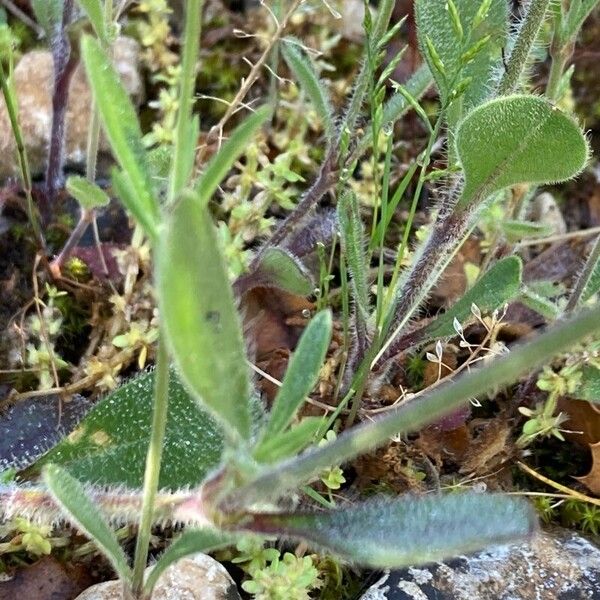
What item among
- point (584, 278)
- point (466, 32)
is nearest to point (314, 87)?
point (466, 32)

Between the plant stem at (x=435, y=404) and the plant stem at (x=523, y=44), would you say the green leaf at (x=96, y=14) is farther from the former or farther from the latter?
the plant stem at (x=435, y=404)

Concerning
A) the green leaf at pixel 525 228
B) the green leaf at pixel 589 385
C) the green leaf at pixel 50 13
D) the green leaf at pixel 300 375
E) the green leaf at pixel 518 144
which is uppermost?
the green leaf at pixel 50 13

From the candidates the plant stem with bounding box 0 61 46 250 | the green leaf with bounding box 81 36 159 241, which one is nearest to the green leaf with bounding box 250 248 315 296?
the plant stem with bounding box 0 61 46 250

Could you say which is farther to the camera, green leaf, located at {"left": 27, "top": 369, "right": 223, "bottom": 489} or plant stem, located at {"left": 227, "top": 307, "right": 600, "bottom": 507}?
green leaf, located at {"left": 27, "top": 369, "right": 223, "bottom": 489}

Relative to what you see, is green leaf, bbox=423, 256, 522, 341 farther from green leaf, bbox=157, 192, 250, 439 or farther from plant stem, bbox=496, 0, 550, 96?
green leaf, bbox=157, 192, 250, 439

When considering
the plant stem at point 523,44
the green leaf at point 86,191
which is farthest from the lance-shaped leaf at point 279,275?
the plant stem at point 523,44

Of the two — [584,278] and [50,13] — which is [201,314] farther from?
[50,13]

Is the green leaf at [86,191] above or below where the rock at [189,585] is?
above
